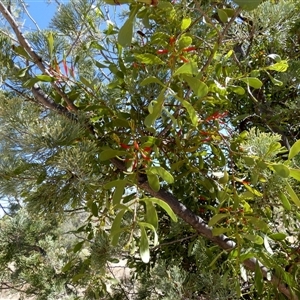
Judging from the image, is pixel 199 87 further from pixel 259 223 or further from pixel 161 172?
pixel 259 223

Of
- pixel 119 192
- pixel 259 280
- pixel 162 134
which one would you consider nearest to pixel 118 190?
pixel 119 192

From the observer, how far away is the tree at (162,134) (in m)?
0.42

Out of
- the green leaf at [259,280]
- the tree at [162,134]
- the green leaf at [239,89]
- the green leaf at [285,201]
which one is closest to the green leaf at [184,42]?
the tree at [162,134]

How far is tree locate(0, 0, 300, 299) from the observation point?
16.7 inches

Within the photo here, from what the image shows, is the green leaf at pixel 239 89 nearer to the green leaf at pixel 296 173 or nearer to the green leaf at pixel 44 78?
the green leaf at pixel 296 173

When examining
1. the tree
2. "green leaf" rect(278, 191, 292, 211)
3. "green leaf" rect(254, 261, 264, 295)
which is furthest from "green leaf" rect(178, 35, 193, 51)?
"green leaf" rect(254, 261, 264, 295)

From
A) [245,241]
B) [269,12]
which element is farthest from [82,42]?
[245,241]

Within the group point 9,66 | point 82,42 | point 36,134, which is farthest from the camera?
point 82,42

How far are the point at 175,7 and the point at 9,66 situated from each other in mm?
240

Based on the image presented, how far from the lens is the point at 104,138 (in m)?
0.57

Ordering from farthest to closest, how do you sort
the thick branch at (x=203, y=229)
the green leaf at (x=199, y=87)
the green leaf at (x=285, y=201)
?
1. the thick branch at (x=203, y=229)
2. the green leaf at (x=285, y=201)
3. the green leaf at (x=199, y=87)

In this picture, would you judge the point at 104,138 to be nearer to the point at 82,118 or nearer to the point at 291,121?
the point at 82,118

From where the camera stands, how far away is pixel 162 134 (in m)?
0.56

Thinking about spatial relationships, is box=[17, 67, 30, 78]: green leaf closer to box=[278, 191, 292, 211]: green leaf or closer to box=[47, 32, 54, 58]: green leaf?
box=[47, 32, 54, 58]: green leaf
